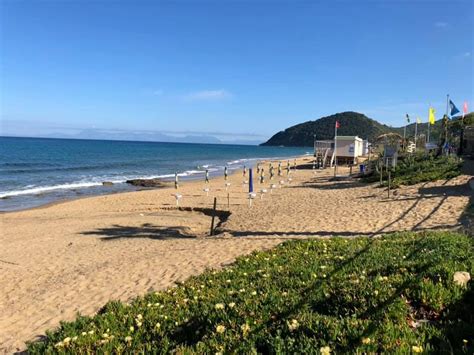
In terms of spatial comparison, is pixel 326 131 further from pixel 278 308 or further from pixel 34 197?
pixel 278 308

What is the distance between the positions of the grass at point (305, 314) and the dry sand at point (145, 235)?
1.85m

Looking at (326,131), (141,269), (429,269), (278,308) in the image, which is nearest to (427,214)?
(429,269)

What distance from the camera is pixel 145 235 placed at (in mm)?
13539

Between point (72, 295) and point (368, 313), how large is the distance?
5.67 meters

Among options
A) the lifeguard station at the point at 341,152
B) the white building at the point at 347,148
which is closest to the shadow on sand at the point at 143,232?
the lifeguard station at the point at 341,152

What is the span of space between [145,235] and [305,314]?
33.5ft

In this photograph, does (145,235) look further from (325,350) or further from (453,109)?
(453,109)

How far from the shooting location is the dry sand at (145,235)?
7441mm

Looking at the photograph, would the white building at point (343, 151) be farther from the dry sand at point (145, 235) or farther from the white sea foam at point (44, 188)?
the white sea foam at point (44, 188)

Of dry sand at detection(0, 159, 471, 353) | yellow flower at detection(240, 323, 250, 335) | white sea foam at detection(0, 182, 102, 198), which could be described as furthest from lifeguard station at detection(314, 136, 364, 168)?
yellow flower at detection(240, 323, 250, 335)

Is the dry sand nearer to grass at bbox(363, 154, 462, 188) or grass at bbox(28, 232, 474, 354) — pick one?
grass at bbox(363, 154, 462, 188)

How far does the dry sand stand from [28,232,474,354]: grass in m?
1.85

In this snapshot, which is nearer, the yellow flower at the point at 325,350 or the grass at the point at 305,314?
the yellow flower at the point at 325,350

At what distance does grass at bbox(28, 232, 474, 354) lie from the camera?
3.54 metres
